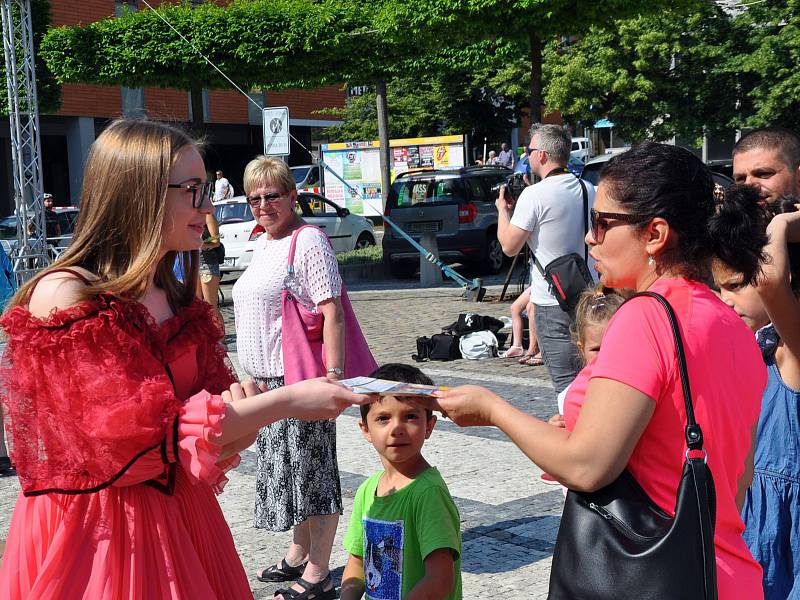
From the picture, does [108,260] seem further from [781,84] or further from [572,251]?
[781,84]

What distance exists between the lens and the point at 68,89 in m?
32.4

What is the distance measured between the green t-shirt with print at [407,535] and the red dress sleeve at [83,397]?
3.74ft

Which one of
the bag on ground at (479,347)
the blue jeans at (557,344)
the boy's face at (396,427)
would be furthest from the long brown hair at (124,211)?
the bag on ground at (479,347)

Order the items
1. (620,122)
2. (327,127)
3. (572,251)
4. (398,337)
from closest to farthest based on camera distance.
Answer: (572,251) → (398,337) → (620,122) → (327,127)

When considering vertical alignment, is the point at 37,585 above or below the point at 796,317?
below

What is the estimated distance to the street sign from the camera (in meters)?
13.7

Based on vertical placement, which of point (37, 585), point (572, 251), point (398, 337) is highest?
point (572, 251)

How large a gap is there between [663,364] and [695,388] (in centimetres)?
9

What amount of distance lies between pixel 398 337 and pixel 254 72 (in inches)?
437

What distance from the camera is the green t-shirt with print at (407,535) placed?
316cm

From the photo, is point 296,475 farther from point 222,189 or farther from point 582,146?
point 582,146

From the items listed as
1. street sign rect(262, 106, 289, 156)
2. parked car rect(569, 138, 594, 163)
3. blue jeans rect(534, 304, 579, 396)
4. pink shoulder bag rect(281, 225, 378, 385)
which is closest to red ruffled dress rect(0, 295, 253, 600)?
pink shoulder bag rect(281, 225, 378, 385)

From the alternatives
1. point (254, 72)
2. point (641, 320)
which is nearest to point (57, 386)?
point (641, 320)

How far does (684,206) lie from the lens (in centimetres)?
216
